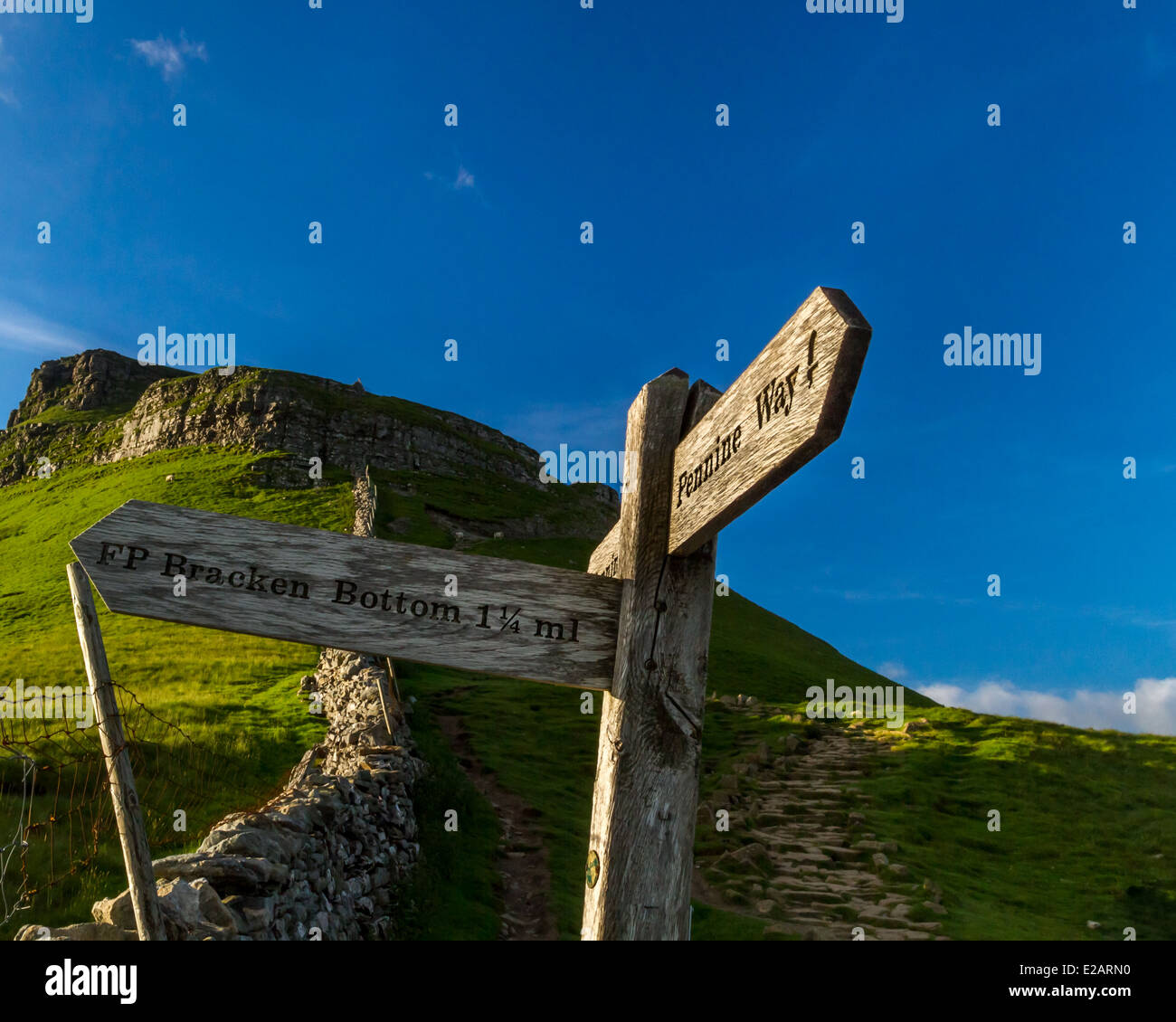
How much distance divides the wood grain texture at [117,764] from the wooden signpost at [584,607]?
834 mm

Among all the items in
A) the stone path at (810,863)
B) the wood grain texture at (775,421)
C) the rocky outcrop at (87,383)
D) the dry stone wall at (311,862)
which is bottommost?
the stone path at (810,863)

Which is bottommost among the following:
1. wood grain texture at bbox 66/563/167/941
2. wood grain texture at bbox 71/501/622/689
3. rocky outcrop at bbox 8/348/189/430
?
wood grain texture at bbox 66/563/167/941

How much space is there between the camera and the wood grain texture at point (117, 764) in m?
3.89

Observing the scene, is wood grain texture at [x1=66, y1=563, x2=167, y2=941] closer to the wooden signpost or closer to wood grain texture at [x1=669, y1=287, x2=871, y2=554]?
the wooden signpost

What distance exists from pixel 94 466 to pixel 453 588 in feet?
278

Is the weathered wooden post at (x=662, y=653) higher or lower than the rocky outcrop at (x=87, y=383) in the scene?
lower

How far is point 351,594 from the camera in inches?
128

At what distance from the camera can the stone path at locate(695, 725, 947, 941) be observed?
37.0 ft

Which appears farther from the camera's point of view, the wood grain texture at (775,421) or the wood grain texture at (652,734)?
the wood grain texture at (652,734)

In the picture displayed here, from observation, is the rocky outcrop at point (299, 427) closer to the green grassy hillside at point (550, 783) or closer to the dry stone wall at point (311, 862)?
the green grassy hillside at point (550, 783)

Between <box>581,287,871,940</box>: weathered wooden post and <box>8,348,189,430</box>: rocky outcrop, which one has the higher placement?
<box>8,348,189,430</box>: rocky outcrop

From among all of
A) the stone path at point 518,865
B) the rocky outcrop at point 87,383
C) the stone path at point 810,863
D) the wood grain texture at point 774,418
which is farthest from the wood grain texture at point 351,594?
the rocky outcrop at point 87,383

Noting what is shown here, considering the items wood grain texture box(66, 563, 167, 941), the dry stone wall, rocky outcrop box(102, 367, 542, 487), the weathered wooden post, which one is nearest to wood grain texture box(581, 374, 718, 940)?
the weathered wooden post

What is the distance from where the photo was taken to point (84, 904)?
7.78 metres
